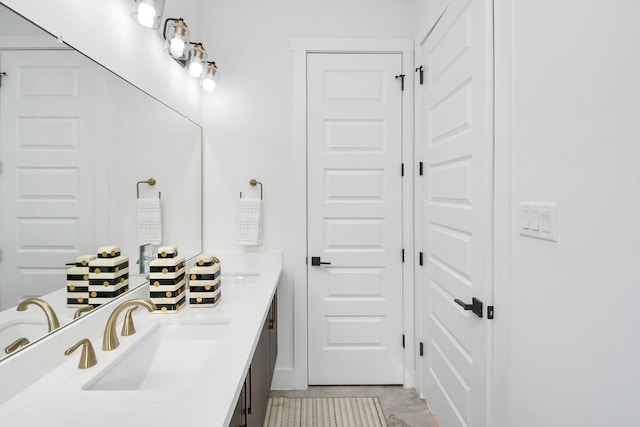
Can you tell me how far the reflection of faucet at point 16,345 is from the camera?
89 cm

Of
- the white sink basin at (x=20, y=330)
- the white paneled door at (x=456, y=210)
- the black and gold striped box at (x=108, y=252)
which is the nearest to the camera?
the white sink basin at (x=20, y=330)

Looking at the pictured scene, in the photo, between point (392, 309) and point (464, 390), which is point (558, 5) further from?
point (392, 309)

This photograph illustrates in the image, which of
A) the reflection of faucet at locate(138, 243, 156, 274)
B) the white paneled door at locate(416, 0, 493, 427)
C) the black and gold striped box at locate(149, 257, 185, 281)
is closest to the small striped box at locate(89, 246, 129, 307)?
the black and gold striped box at locate(149, 257, 185, 281)

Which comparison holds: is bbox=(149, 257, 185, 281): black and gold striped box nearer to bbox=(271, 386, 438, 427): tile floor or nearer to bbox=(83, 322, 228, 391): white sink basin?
bbox=(83, 322, 228, 391): white sink basin

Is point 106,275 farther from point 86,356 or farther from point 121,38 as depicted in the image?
point 121,38

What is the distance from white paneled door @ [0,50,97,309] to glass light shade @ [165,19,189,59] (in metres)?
0.54

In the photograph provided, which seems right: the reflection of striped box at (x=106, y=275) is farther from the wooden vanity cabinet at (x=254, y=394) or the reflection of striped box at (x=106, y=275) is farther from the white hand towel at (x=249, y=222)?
the white hand towel at (x=249, y=222)

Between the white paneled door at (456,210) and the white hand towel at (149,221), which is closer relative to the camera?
the white paneled door at (456,210)

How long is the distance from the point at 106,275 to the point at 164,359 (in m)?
0.38

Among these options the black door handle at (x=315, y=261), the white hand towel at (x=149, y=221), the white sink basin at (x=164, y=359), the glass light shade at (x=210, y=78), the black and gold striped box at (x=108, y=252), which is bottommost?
the white sink basin at (x=164, y=359)

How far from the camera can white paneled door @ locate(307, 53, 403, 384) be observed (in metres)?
2.43

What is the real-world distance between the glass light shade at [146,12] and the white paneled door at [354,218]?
1.17 m

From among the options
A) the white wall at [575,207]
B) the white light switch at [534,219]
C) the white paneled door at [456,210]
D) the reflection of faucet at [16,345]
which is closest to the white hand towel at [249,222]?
the white paneled door at [456,210]

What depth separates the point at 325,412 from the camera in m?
2.18
